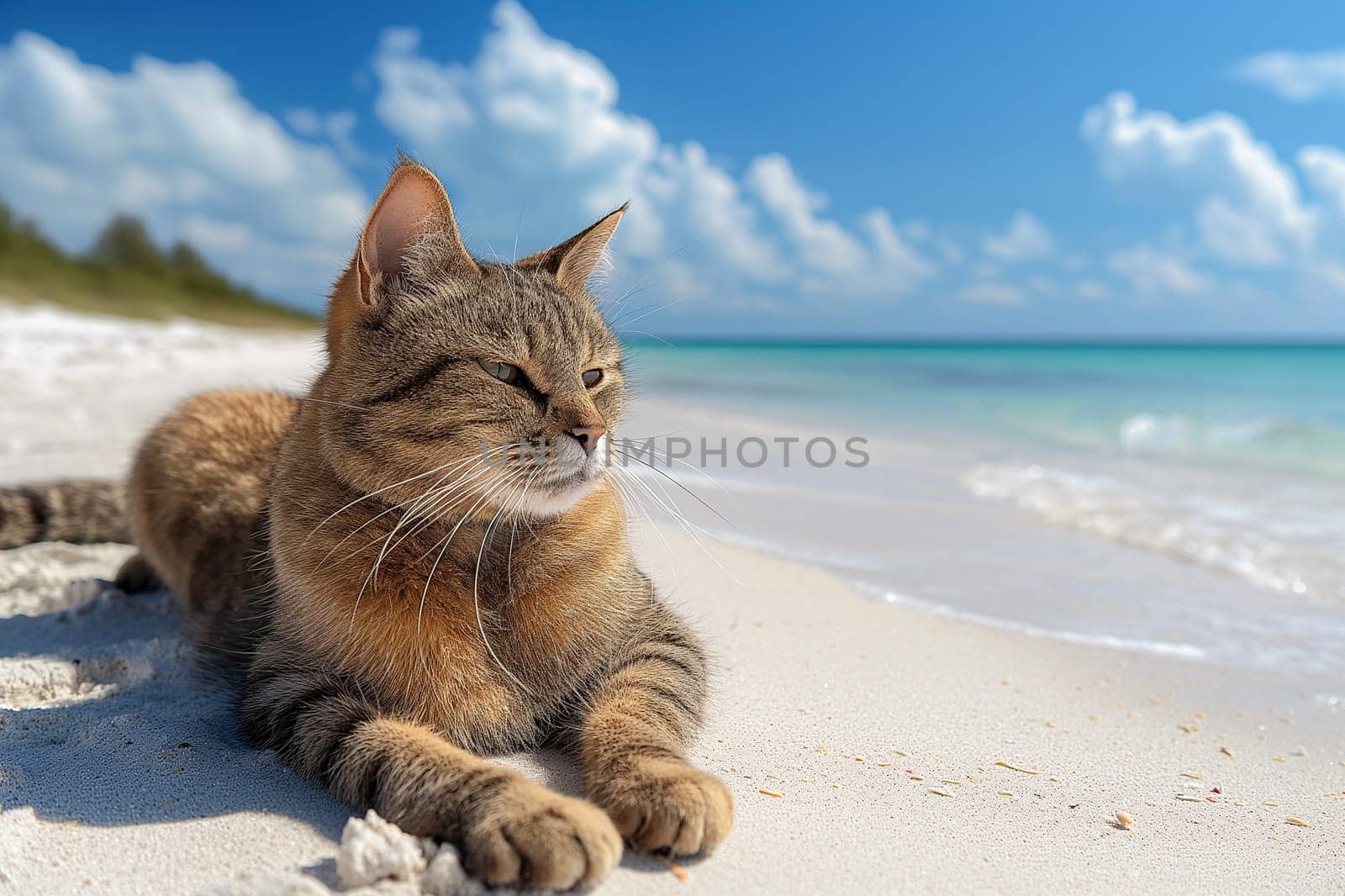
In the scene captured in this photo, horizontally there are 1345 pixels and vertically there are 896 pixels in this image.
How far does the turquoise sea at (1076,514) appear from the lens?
4.08 metres

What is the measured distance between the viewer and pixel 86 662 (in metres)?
2.95

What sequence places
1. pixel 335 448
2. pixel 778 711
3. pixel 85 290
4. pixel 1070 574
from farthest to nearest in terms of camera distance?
pixel 85 290 < pixel 1070 574 < pixel 778 711 < pixel 335 448

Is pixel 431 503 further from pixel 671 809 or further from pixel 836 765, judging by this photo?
pixel 836 765

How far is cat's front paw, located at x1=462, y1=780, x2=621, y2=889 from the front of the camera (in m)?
1.65

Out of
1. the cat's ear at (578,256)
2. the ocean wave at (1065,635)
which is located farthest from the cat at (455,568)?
the ocean wave at (1065,635)

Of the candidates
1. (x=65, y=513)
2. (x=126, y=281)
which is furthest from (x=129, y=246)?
(x=65, y=513)

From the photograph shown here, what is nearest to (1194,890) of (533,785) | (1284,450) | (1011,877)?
(1011,877)

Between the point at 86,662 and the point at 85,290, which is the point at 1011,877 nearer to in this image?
the point at 86,662

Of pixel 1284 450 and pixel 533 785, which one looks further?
pixel 1284 450

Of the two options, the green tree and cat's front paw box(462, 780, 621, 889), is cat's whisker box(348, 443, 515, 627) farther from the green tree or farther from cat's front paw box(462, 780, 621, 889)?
the green tree

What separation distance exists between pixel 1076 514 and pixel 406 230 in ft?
17.0

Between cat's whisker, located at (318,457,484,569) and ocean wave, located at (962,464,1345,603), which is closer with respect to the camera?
cat's whisker, located at (318,457,484,569)

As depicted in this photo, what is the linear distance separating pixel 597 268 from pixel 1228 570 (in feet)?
13.1

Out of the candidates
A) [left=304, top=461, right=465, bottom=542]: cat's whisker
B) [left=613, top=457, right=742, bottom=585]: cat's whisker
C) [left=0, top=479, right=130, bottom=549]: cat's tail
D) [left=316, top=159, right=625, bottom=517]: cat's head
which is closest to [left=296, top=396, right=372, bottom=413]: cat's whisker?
[left=316, top=159, right=625, bottom=517]: cat's head
